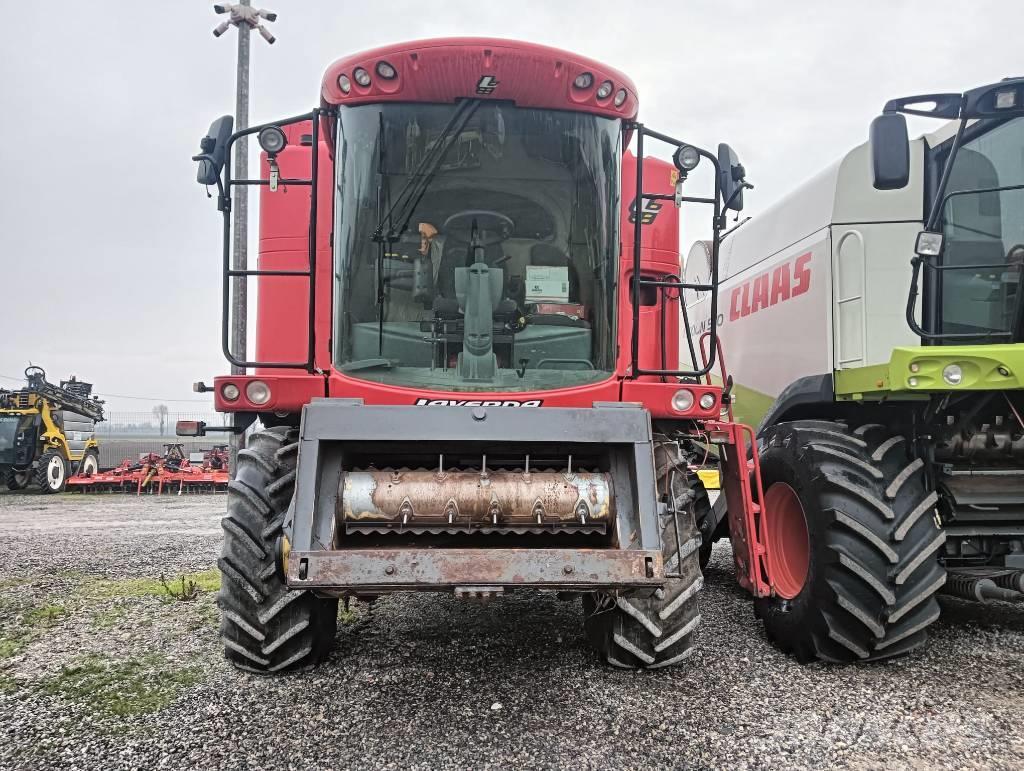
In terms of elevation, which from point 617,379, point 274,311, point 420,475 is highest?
point 274,311

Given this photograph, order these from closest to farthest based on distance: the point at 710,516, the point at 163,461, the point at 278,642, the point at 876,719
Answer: the point at 876,719
the point at 278,642
the point at 710,516
the point at 163,461

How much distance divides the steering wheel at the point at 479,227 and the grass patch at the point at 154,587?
3358 mm

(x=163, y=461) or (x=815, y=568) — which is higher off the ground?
(x=815, y=568)

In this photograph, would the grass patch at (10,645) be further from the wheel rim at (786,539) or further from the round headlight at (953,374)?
the round headlight at (953,374)

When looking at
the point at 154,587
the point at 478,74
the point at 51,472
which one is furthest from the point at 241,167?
the point at 51,472

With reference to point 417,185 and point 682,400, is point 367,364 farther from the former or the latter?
point 682,400

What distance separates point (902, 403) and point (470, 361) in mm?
2287

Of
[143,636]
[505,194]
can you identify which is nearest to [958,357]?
[505,194]

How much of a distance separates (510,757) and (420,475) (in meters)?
1.14

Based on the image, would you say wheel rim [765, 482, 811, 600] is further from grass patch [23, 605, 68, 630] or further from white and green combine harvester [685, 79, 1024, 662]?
grass patch [23, 605, 68, 630]

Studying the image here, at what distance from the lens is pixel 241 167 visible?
10773mm

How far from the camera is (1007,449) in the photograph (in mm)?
3945

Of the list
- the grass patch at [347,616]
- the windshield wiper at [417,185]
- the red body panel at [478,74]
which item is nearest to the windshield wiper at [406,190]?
the windshield wiper at [417,185]

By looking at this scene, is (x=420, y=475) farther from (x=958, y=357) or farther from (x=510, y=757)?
(x=958, y=357)
